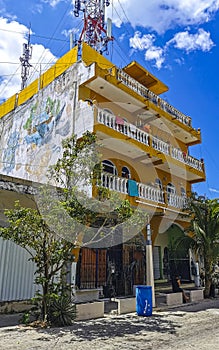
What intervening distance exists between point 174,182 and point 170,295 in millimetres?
9219

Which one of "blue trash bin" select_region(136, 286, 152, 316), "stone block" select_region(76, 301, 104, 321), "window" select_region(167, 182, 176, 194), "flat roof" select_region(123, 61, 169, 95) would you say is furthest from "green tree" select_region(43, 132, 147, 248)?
"flat roof" select_region(123, 61, 169, 95)

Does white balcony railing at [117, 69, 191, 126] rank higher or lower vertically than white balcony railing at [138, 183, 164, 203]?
higher

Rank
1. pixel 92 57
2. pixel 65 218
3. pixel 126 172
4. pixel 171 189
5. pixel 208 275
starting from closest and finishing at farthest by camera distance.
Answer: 1. pixel 65 218
2. pixel 208 275
3. pixel 126 172
4. pixel 92 57
5. pixel 171 189

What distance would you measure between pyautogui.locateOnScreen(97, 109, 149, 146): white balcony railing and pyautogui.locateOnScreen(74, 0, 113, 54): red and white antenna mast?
6647mm

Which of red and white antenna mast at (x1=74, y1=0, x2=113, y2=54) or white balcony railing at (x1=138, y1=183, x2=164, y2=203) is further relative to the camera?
red and white antenna mast at (x1=74, y1=0, x2=113, y2=54)

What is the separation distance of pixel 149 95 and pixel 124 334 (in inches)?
532

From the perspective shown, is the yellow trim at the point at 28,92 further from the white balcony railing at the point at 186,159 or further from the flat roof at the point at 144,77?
the white balcony railing at the point at 186,159

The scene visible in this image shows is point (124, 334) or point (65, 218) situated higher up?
point (65, 218)

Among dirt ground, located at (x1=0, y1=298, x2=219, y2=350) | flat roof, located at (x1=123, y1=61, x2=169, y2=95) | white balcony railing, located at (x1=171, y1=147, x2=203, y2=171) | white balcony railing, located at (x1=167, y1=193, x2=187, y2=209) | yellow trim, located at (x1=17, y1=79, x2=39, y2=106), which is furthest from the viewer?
yellow trim, located at (x1=17, y1=79, x2=39, y2=106)

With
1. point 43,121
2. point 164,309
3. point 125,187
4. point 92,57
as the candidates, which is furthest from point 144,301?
point 92,57

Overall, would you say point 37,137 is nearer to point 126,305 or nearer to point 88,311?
point 126,305

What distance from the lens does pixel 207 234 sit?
13.8 meters

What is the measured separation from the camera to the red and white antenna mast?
18.3 metres

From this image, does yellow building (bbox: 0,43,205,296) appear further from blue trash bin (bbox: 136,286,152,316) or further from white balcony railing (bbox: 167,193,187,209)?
blue trash bin (bbox: 136,286,152,316)
